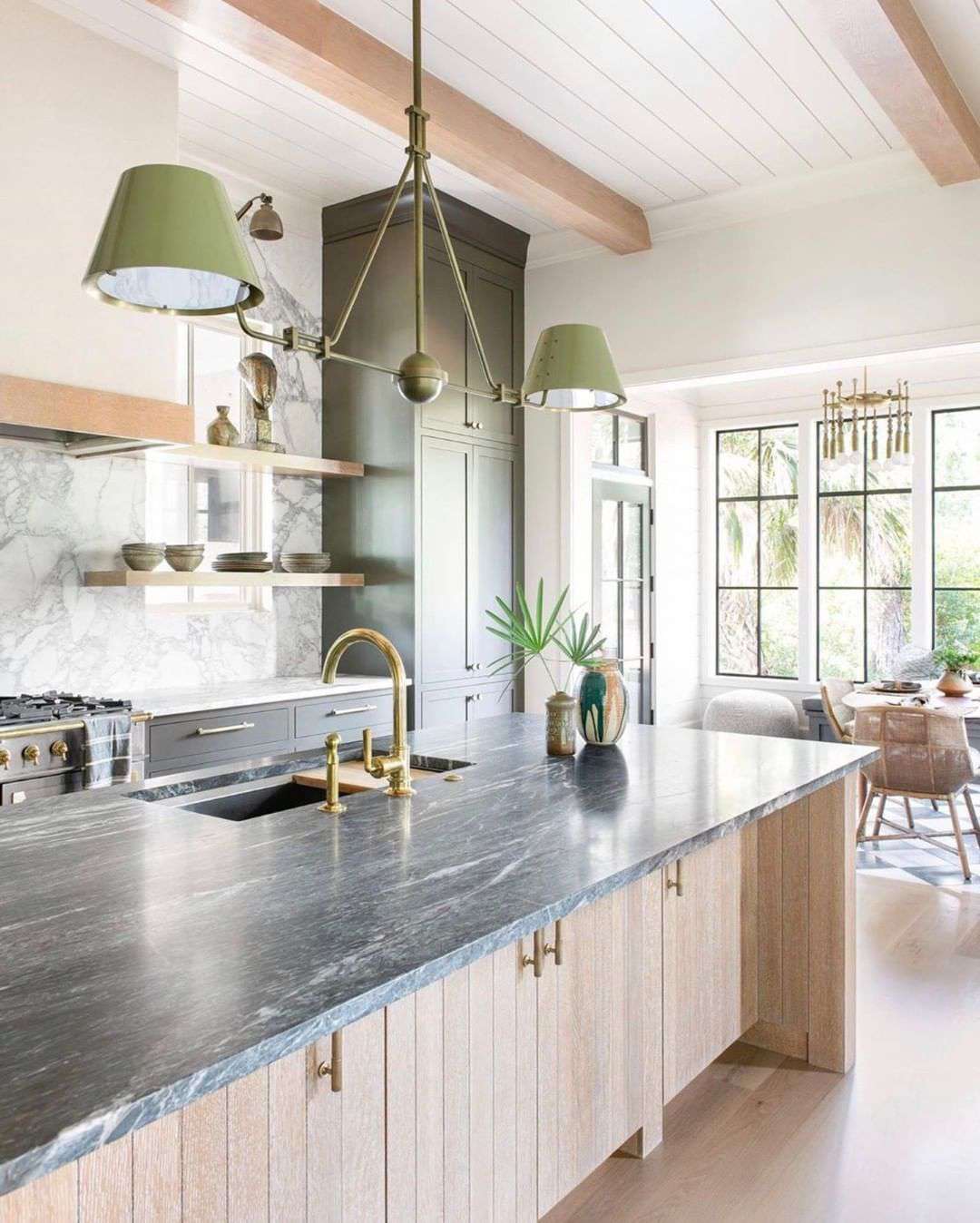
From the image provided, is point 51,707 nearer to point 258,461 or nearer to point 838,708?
point 258,461

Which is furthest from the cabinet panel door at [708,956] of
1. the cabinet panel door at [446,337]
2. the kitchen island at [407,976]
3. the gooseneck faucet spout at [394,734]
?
the cabinet panel door at [446,337]

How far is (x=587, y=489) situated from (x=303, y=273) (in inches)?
71.6

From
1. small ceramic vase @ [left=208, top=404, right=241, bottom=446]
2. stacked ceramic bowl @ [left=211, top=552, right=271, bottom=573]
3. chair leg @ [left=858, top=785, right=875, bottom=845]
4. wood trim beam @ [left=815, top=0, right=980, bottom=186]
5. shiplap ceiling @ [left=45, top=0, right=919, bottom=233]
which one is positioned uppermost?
shiplap ceiling @ [left=45, top=0, right=919, bottom=233]

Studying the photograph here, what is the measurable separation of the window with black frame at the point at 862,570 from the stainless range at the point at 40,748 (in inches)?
231

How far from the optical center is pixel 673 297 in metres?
4.92

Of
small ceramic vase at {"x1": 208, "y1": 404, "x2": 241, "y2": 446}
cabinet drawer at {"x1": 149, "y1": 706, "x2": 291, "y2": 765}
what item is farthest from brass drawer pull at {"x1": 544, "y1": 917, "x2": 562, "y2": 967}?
small ceramic vase at {"x1": 208, "y1": 404, "x2": 241, "y2": 446}

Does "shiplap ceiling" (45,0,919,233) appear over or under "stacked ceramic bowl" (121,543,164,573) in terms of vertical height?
over

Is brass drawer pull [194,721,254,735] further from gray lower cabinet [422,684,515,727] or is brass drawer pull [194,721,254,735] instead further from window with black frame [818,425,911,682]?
window with black frame [818,425,911,682]

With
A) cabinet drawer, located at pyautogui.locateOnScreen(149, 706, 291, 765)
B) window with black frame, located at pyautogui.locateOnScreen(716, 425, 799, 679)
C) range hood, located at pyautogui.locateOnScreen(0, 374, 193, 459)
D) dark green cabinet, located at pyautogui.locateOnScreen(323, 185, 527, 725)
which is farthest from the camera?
window with black frame, located at pyautogui.locateOnScreen(716, 425, 799, 679)

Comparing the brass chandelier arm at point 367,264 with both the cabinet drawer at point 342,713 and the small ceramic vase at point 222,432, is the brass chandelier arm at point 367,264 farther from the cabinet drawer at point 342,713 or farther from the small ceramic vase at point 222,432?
the cabinet drawer at point 342,713

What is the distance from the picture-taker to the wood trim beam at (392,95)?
2.95 m

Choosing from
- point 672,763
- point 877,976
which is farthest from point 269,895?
point 877,976

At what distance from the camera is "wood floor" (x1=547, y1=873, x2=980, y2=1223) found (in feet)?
6.97

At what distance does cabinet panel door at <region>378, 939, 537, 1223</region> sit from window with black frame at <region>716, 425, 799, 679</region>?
650 cm
